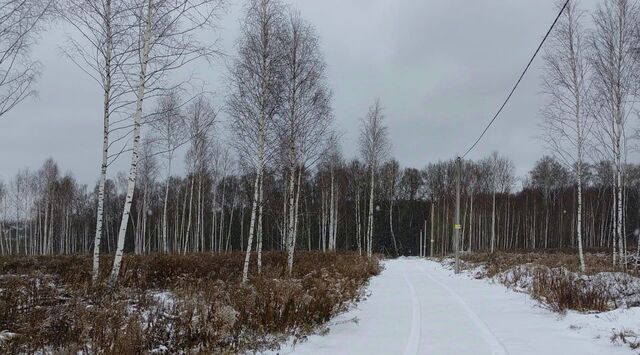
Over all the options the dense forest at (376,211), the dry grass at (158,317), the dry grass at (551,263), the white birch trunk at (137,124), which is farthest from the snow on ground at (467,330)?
the dense forest at (376,211)

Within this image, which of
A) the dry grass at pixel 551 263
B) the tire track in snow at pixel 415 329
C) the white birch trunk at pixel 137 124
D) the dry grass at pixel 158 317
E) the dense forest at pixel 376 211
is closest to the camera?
the dry grass at pixel 158 317

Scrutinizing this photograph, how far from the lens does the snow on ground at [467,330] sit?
6.39 m

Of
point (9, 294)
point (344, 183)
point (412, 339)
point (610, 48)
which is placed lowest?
point (412, 339)

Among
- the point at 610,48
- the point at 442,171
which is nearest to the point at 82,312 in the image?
the point at 610,48

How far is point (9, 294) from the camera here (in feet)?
23.9

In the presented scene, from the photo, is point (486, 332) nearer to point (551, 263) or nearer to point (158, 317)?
point (158, 317)

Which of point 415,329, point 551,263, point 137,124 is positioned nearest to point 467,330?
point 415,329

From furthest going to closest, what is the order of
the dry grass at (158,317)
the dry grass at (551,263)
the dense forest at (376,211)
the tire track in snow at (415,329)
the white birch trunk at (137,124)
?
the dense forest at (376,211), the dry grass at (551,263), the white birch trunk at (137,124), the tire track in snow at (415,329), the dry grass at (158,317)

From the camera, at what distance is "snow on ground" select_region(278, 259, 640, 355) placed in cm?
639

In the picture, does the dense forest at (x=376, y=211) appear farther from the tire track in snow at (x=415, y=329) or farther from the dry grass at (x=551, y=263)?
the tire track in snow at (x=415, y=329)

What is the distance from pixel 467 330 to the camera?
7.71 m

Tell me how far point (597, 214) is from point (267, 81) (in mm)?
60212

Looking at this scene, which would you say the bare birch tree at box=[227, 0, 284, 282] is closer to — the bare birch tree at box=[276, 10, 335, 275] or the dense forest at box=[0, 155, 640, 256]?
the bare birch tree at box=[276, 10, 335, 275]

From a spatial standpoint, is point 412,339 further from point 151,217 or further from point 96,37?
point 151,217
